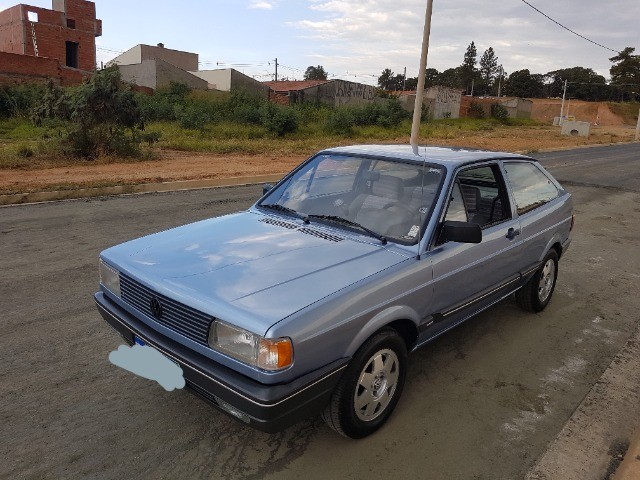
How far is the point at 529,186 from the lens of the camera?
177 inches

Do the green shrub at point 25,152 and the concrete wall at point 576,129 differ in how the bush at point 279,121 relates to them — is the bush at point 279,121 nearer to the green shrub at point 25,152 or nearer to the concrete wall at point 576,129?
the green shrub at point 25,152

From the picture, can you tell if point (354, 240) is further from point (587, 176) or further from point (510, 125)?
point (510, 125)

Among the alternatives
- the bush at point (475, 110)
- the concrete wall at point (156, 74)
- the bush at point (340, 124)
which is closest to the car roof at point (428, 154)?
the bush at point (340, 124)

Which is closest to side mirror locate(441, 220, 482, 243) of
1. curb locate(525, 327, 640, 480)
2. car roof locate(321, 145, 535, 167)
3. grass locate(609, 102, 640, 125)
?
car roof locate(321, 145, 535, 167)

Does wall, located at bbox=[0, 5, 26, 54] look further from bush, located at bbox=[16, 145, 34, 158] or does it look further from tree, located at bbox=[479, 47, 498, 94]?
tree, located at bbox=[479, 47, 498, 94]

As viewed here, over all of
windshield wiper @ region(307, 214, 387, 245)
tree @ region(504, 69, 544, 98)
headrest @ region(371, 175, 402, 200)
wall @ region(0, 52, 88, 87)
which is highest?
tree @ region(504, 69, 544, 98)

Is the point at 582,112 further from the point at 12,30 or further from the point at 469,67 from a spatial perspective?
the point at 12,30

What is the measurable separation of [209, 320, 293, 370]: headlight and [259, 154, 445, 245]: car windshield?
121cm

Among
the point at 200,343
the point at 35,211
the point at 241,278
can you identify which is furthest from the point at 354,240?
the point at 35,211

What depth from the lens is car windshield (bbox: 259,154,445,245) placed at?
3281 millimetres

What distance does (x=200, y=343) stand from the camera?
2.44 metres

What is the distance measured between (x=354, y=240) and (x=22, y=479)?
2.17m

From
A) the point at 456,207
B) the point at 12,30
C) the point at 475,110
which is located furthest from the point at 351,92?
the point at 456,207

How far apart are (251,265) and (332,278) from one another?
48 cm
